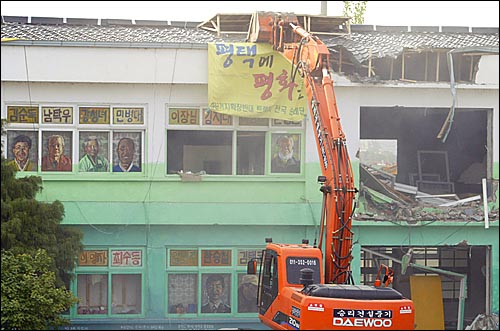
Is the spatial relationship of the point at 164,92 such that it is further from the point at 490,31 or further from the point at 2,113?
the point at 490,31

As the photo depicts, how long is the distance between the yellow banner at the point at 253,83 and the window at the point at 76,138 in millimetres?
1039

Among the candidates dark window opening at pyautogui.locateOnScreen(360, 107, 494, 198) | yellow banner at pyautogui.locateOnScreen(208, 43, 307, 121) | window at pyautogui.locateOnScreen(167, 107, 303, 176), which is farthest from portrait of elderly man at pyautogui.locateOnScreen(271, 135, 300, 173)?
dark window opening at pyautogui.locateOnScreen(360, 107, 494, 198)

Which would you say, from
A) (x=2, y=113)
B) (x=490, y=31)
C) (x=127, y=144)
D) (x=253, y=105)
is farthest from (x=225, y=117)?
(x=490, y=31)

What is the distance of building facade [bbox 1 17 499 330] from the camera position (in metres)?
10.8

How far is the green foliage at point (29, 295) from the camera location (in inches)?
322

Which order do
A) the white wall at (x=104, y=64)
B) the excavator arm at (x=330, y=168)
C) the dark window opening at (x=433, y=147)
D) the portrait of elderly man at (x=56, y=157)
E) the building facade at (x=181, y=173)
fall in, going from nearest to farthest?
the excavator arm at (x=330, y=168)
the white wall at (x=104, y=64)
the building facade at (x=181, y=173)
the portrait of elderly man at (x=56, y=157)
the dark window opening at (x=433, y=147)

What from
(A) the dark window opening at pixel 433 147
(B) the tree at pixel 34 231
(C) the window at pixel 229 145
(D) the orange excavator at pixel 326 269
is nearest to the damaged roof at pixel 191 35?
(A) the dark window opening at pixel 433 147

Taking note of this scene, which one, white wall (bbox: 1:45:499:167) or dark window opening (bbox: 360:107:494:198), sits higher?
white wall (bbox: 1:45:499:167)

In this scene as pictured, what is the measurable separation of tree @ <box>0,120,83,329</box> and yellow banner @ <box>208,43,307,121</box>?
7.69ft

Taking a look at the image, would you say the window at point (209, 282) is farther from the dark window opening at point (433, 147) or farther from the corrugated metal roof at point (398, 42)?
the corrugated metal roof at point (398, 42)

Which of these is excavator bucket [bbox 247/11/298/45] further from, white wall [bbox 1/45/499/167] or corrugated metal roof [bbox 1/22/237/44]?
corrugated metal roof [bbox 1/22/237/44]

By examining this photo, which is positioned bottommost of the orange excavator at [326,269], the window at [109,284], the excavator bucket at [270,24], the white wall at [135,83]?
the window at [109,284]

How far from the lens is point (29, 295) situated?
27.5ft

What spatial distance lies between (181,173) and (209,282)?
4.59ft
